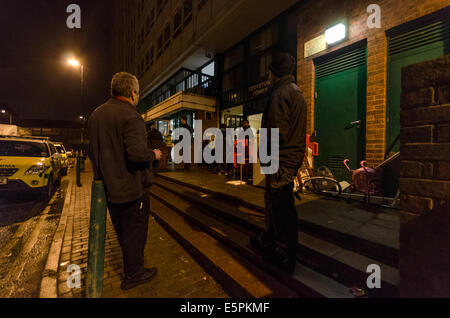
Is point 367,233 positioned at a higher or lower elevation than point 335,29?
lower

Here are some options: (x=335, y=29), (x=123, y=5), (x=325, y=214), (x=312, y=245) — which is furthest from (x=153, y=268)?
(x=123, y=5)

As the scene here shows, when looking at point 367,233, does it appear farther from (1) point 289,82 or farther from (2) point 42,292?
(2) point 42,292

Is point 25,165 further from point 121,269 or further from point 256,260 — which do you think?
point 256,260

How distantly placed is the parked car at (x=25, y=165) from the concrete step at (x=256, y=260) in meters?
3.90

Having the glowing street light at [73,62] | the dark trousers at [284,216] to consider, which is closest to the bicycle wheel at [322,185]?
the dark trousers at [284,216]

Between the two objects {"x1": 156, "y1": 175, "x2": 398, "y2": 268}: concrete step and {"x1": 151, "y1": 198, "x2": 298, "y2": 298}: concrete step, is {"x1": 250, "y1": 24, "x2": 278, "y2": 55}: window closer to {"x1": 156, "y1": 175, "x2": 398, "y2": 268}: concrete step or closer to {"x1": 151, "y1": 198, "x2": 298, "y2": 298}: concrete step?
{"x1": 156, "y1": 175, "x2": 398, "y2": 268}: concrete step

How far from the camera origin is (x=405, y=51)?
428 centimetres

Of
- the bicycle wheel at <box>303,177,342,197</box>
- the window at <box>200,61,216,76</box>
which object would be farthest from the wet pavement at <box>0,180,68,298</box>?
the window at <box>200,61,216,76</box>

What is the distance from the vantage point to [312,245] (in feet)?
8.41

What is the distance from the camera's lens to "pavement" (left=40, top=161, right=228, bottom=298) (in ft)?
7.41

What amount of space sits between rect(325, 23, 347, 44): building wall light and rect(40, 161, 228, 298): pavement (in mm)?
6289

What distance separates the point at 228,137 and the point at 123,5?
107ft

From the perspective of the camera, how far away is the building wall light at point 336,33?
5.21 meters

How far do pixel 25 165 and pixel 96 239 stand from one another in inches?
225
